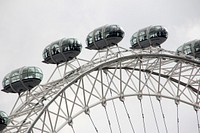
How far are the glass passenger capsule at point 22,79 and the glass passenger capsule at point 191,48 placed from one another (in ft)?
53.4

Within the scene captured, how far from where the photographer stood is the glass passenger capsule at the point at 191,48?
212 ft

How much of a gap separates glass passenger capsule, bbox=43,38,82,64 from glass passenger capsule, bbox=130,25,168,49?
23.6ft

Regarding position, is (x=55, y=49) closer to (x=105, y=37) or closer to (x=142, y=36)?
(x=105, y=37)

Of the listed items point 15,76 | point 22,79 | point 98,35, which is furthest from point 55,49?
point 98,35

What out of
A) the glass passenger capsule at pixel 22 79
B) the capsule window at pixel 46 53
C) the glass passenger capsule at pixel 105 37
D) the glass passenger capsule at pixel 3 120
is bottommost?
the glass passenger capsule at pixel 3 120

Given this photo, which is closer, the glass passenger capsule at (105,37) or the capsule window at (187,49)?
the glass passenger capsule at (105,37)

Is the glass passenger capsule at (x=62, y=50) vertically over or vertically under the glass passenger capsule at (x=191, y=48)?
under

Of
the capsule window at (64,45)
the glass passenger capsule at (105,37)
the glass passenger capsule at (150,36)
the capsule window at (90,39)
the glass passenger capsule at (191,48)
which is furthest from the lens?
the glass passenger capsule at (191,48)

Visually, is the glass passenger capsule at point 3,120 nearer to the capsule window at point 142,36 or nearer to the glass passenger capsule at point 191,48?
the capsule window at point 142,36

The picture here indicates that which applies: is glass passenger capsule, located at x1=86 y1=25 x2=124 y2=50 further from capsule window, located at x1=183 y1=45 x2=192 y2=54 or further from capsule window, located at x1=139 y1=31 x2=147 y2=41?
capsule window, located at x1=183 y1=45 x2=192 y2=54

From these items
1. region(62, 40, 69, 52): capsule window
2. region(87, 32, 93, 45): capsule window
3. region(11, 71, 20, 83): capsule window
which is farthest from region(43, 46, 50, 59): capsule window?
region(87, 32, 93, 45): capsule window

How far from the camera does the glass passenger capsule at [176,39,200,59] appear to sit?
64.7 m

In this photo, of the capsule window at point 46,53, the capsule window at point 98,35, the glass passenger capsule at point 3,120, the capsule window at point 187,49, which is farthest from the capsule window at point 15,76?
the capsule window at point 187,49

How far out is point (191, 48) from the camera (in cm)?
6506
